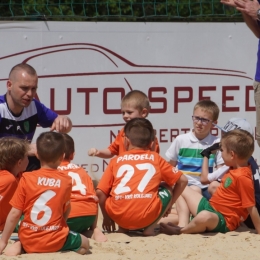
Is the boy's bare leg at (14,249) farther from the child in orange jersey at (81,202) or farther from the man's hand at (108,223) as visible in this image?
the man's hand at (108,223)

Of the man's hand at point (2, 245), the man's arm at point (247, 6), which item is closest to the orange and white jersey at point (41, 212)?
the man's hand at point (2, 245)

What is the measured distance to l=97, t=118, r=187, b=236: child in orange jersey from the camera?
5.60 m

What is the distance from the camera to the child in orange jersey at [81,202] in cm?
555

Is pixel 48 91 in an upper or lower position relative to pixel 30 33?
lower

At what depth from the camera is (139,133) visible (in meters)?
5.77

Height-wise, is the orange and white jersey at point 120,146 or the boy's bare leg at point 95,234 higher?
the orange and white jersey at point 120,146

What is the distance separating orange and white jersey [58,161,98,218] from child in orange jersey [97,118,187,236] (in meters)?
0.12

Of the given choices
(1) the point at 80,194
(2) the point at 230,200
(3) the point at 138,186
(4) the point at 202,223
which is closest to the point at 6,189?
(1) the point at 80,194

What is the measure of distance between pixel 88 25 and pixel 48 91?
89cm

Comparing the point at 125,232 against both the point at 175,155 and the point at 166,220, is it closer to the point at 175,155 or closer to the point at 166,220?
the point at 166,220

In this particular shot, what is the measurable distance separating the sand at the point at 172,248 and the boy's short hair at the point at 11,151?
869 millimetres

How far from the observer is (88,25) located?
799 centimetres

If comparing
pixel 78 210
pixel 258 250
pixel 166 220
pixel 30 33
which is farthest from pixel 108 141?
pixel 258 250

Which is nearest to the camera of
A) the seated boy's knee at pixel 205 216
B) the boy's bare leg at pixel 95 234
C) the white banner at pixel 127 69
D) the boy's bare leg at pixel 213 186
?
the boy's bare leg at pixel 95 234
